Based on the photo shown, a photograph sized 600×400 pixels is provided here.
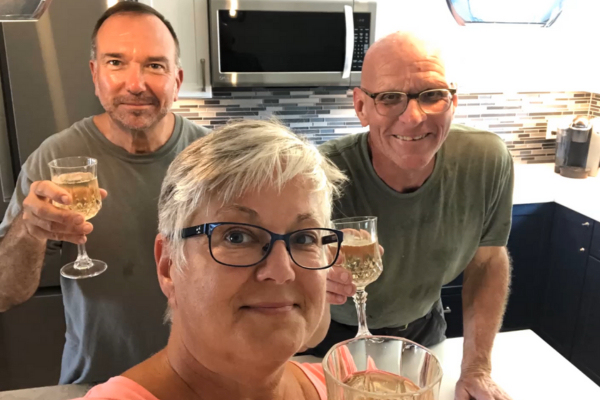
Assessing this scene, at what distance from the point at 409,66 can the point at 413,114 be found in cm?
13

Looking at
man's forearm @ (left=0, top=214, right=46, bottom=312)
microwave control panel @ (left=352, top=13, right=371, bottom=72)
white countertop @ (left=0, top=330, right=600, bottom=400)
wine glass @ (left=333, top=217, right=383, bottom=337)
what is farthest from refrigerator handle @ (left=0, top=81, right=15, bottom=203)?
wine glass @ (left=333, top=217, right=383, bottom=337)

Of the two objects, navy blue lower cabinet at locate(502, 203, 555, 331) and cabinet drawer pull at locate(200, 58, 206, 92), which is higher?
cabinet drawer pull at locate(200, 58, 206, 92)

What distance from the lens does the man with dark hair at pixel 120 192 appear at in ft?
5.10

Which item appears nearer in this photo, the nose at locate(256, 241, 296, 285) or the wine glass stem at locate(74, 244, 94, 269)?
the nose at locate(256, 241, 296, 285)

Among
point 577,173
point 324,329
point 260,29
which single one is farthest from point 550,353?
point 577,173

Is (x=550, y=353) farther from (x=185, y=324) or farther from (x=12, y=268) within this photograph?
(x=12, y=268)

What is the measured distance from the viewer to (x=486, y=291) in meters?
1.61

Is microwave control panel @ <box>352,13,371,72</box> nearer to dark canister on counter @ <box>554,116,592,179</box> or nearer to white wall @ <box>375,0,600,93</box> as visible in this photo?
white wall @ <box>375,0,600,93</box>

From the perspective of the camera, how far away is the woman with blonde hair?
0.73 m

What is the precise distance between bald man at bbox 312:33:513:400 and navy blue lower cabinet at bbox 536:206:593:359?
140 cm

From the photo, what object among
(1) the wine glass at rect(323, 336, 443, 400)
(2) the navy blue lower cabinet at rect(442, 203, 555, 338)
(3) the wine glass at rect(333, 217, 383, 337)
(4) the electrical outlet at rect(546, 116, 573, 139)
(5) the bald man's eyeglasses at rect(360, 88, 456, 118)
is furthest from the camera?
(4) the electrical outlet at rect(546, 116, 573, 139)

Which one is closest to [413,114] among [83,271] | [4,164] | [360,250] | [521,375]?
[360,250]

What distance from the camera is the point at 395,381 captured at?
0.75 meters

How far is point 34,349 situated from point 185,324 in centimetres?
210
